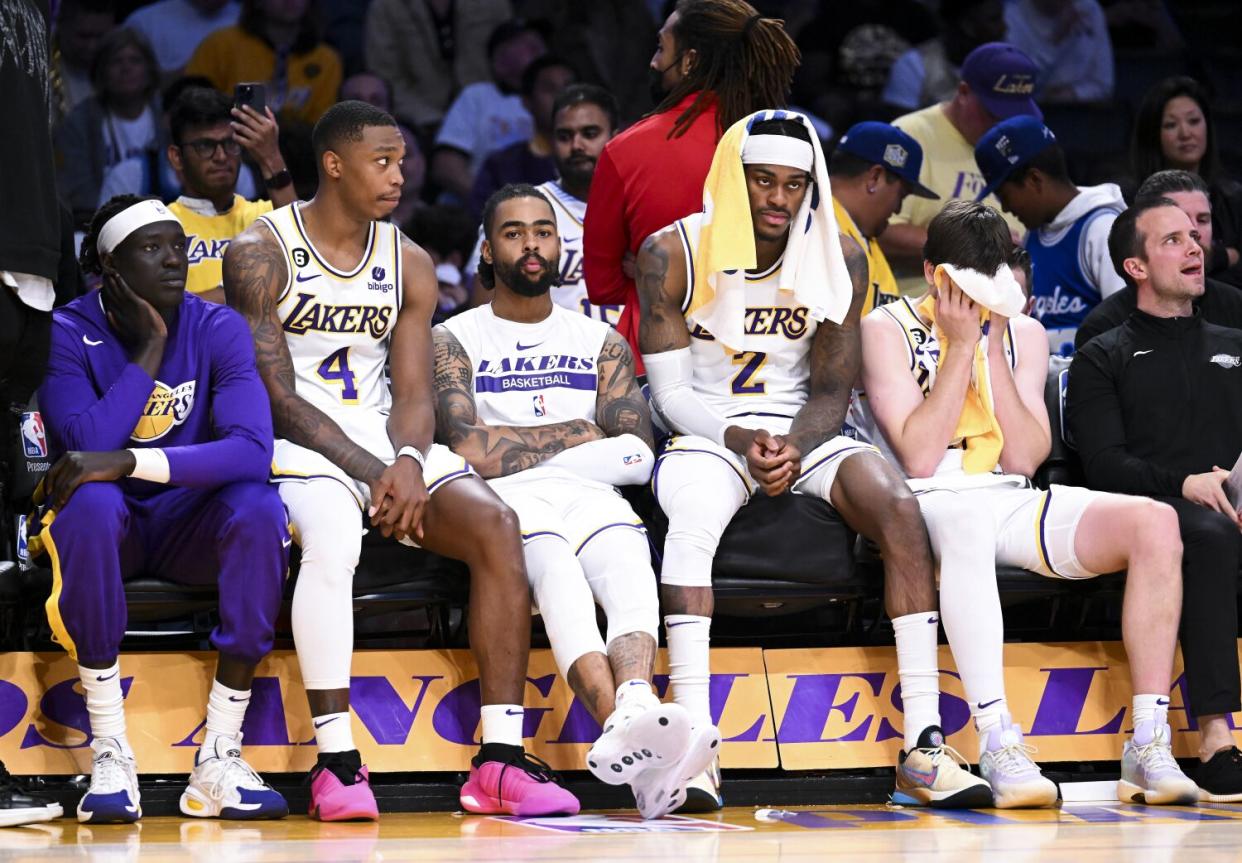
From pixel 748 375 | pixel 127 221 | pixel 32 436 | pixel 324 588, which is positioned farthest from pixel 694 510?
pixel 32 436

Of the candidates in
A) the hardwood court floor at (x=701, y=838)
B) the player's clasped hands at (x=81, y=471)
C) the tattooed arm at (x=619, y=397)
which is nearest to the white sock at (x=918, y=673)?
the hardwood court floor at (x=701, y=838)

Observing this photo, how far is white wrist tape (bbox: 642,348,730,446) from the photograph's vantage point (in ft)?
17.2

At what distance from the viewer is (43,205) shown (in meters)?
4.03

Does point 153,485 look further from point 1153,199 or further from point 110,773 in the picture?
point 1153,199

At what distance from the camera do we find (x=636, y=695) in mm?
4422

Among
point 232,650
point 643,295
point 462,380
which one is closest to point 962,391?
point 643,295

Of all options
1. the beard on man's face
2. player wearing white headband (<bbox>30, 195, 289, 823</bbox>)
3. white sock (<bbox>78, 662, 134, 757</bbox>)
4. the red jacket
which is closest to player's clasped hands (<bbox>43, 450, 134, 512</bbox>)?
player wearing white headband (<bbox>30, 195, 289, 823</bbox>)

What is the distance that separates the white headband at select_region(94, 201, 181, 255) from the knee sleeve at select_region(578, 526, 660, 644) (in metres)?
1.52

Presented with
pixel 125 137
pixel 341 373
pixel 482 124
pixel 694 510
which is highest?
pixel 482 124

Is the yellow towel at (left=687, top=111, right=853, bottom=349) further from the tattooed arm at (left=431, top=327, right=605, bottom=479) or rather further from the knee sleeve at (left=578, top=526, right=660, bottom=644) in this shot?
the knee sleeve at (left=578, top=526, right=660, bottom=644)

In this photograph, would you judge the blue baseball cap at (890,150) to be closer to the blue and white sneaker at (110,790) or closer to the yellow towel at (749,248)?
the yellow towel at (749,248)

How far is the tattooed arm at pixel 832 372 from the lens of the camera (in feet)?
17.2

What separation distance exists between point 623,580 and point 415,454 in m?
0.70

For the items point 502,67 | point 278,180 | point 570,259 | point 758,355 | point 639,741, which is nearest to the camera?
point 639,741
